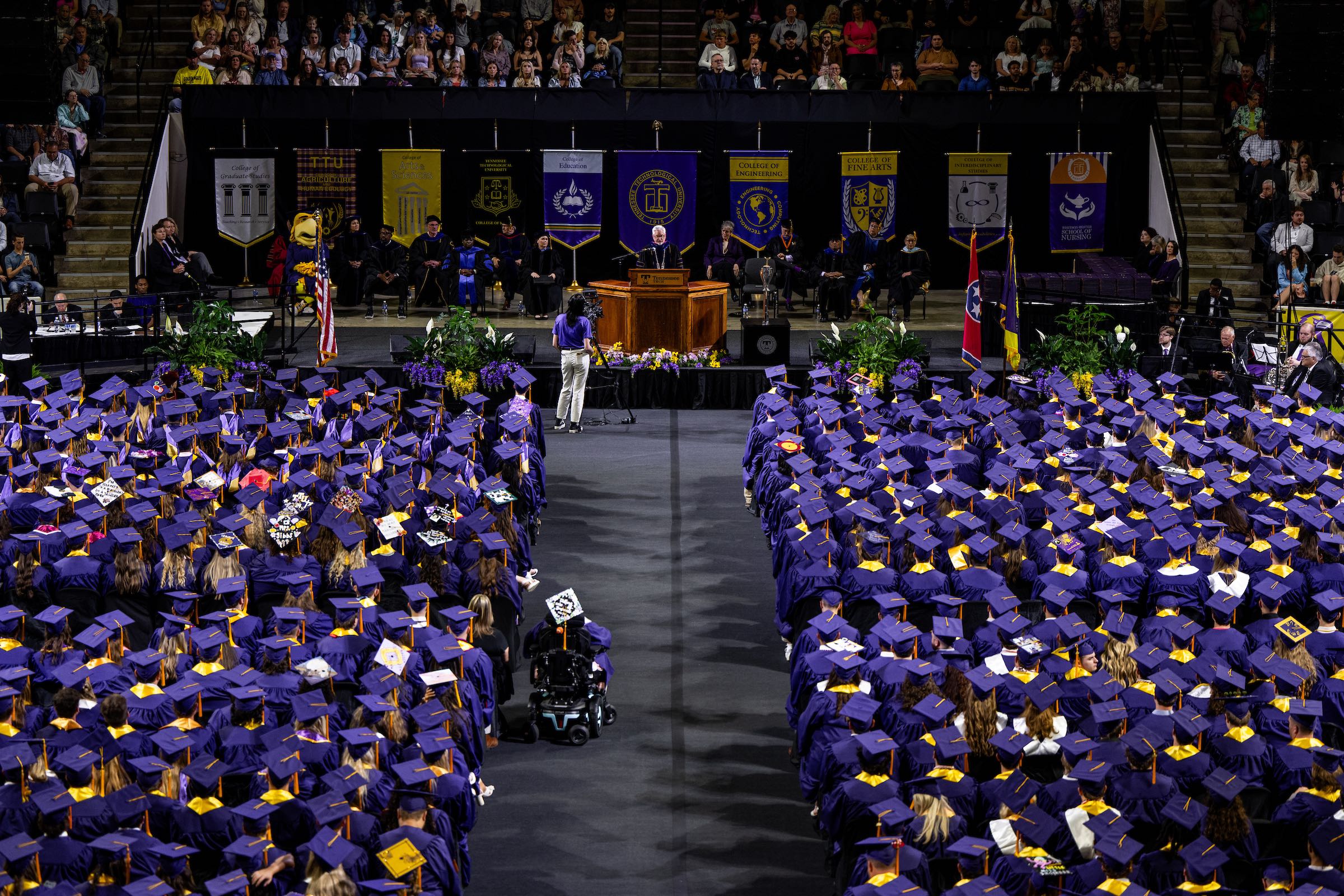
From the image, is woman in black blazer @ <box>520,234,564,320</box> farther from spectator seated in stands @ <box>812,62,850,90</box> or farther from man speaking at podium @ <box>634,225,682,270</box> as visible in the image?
spectator seated in stands @ <box>812,62,850,90</box>

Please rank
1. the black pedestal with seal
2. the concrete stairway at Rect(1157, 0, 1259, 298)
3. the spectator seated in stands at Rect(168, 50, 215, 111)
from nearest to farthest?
the black pedestal with seal < the concrete stairway at Rect(1157, 0, 1259, 298) < the spectator seated in stands at Rect(168, 50, 215, 111)

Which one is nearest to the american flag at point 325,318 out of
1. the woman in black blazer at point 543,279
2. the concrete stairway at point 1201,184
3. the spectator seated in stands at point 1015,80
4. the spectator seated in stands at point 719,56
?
the woman in black blazer at point 543,279

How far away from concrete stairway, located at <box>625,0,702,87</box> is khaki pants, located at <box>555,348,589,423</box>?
9.36 meters

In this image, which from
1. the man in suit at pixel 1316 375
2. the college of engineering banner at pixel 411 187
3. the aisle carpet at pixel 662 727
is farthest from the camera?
the college of engineering banner at pixel 411 187

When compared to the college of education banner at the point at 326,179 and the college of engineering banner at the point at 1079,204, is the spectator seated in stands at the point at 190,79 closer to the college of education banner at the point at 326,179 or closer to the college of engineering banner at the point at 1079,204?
the college of education banner at the point at 326,179

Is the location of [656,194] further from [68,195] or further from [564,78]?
[68,195]

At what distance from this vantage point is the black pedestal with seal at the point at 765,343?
2020 centimetres

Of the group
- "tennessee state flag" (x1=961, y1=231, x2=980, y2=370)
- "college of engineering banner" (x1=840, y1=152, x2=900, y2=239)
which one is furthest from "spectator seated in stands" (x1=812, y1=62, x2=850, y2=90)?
"tennessee state flag" (x1=961, y1=231, x2=980, y2=370)

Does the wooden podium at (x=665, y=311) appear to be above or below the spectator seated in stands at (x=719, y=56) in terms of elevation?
below

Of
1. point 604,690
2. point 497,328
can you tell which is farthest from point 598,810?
point 497,328

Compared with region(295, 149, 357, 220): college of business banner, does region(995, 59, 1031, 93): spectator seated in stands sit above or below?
above

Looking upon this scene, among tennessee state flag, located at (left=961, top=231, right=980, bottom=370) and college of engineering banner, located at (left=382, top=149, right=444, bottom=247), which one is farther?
college of engineering banner, located at (left=382, top=149, right=444, bottom=247)

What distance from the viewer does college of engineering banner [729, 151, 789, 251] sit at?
25.6 m

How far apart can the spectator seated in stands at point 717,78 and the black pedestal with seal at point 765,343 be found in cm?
662
